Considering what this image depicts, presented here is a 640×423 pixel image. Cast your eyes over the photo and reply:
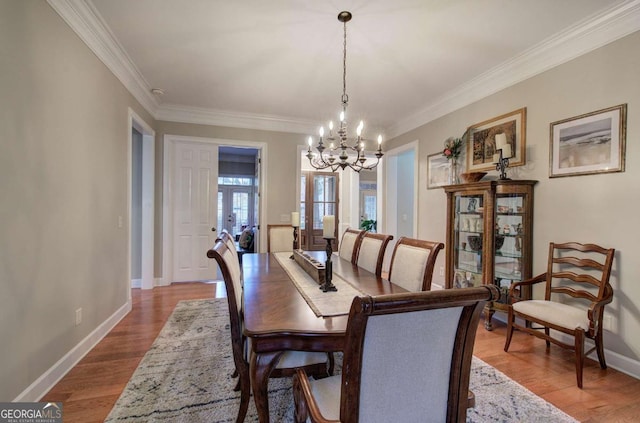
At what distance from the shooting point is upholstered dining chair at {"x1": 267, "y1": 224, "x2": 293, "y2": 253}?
3.54 metres

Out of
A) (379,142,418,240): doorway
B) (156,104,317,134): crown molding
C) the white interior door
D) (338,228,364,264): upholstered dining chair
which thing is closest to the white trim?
the white interior door

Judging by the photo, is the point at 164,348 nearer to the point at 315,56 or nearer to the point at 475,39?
the point at 315,56

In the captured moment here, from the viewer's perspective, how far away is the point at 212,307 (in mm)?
3367

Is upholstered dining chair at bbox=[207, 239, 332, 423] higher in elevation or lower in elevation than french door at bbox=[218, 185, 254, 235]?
lower

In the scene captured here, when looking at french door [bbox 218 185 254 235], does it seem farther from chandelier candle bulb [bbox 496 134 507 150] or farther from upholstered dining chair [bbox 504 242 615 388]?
upholstered dining chair [bbox 504 242 615 388]

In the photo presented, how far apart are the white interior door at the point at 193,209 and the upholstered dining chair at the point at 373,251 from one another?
9.32ft

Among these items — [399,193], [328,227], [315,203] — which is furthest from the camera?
[315,203]

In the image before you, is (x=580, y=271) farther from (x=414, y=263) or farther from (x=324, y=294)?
(x=324, y=294)

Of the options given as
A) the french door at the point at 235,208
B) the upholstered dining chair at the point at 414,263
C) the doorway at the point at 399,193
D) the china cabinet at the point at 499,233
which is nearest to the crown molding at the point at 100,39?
the upholstered dining chair at the point at 414,263

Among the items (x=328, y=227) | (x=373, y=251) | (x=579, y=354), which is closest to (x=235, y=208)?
(x=373, y=251)

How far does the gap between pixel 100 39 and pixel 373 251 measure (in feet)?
9.39

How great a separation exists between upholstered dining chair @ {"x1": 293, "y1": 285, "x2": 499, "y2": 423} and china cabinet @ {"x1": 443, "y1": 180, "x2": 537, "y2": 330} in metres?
2.22

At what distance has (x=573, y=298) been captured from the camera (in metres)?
2.40

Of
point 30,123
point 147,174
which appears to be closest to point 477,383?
point 30,123
